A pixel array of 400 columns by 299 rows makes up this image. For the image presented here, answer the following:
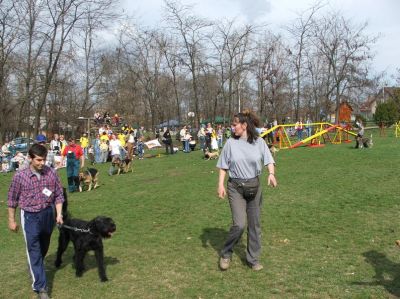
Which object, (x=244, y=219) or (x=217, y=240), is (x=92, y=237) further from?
(x=217, y=240)

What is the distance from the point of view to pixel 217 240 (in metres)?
7.12

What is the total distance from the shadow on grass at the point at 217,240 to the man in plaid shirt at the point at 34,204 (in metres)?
2.53

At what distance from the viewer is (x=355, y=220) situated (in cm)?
781

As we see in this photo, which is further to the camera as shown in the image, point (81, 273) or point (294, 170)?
point (294, 170)

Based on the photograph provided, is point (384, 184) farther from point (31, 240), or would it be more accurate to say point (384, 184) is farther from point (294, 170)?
point (31, 240)

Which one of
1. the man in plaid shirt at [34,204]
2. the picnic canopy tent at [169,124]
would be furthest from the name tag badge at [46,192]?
the picnic canopy tent at [169,124]

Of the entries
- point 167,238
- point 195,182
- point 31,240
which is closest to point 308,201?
point 167,238

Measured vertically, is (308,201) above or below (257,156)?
below

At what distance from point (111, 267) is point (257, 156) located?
2527 mm

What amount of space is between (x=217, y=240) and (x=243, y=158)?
2190 mm

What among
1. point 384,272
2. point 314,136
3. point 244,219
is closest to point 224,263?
point 244,219

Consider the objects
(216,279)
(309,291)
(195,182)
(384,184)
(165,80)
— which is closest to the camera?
(309,291)

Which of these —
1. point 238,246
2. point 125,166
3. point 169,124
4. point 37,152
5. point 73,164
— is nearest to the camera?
point 37,152

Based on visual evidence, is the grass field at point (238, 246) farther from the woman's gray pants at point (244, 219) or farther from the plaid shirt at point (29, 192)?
the plaid shirt at point (29, 192)
